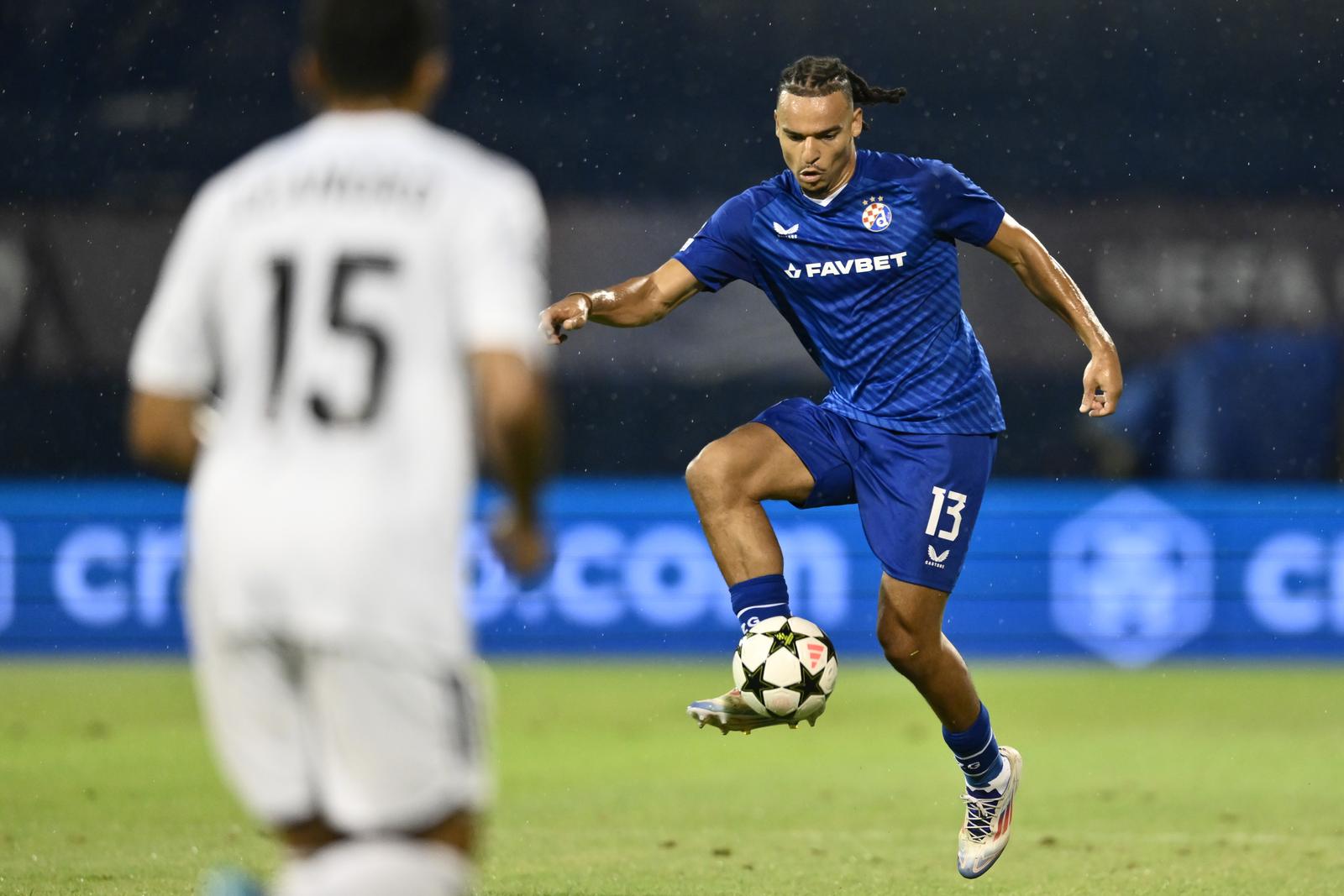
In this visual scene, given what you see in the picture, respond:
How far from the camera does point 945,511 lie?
19.0ft

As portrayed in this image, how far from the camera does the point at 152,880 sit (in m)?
5.82

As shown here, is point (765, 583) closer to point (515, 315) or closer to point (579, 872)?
point (579, 872)

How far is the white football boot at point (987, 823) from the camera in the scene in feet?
19.4

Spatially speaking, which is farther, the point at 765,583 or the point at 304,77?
the point at 765,583

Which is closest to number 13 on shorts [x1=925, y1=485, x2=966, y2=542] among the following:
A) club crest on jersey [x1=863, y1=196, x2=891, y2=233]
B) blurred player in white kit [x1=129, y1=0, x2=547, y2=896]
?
club crest on jersey [x1=863, y1=196, x2=891, y2=233]

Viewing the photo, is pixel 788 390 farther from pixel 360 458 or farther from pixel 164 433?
pixel 360 458

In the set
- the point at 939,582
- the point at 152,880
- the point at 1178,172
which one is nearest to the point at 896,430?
the point at 939,582

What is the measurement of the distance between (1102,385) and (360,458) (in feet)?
10.5

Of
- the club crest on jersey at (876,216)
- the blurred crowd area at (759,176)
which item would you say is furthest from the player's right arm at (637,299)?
the blurred crowd area at (759,176)

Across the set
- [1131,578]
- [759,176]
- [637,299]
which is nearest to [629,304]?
[637,299]

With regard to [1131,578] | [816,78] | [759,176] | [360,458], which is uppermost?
[816,78]

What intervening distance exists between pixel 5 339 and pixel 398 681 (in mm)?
12939

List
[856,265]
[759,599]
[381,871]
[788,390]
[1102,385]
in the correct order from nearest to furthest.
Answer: [381,871], [1102,385], [759,599], [856,265], [788,390]

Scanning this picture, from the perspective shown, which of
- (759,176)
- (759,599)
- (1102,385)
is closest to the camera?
(1102,385)
